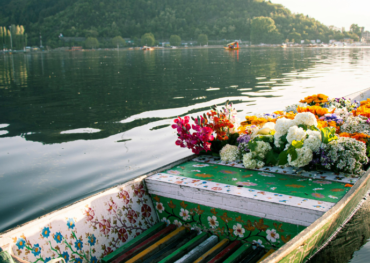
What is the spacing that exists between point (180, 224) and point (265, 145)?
1.63m

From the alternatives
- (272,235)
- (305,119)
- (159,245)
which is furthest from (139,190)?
(305,119)

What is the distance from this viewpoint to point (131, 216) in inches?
165

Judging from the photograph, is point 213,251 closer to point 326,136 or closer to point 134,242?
point 134,242

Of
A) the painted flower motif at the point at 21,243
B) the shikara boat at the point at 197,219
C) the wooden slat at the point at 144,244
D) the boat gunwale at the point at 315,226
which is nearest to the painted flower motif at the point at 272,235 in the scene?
the shikara boat at the point at 197,219

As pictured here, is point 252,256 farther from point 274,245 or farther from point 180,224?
point 180,224

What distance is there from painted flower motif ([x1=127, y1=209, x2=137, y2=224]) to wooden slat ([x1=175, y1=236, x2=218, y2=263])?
0.84 m

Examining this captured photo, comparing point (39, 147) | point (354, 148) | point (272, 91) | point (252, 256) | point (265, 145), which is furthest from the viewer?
point (272, 91)

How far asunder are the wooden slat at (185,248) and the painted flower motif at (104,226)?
0.72 meters

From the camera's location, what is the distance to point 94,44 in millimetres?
174625

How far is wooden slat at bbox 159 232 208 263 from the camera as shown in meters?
3.70

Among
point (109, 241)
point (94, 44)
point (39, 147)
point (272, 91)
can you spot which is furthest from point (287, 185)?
point (94, 44)

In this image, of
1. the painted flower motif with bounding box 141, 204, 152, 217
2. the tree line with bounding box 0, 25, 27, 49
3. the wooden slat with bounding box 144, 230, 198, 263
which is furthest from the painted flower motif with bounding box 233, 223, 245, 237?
the tree line with bounding box 0, 25, 27, 49

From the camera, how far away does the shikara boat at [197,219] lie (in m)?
3.37

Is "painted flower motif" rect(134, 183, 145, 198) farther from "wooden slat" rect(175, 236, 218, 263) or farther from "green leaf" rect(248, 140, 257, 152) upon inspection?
"green leaf" rect(248, 140, 257, 152)
